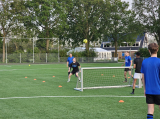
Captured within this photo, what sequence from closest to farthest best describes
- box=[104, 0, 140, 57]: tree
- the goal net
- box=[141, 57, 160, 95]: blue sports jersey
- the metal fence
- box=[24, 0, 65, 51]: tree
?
box=[141, 57, 160, 95]: blue sports jersey < the goal net < the metal fence < box=[24, 0, 65, 51]: tree < box=[104, 0, 140, 57]: tree

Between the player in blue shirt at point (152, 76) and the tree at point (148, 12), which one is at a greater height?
the tree at point (148, 12)

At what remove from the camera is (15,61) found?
43.0 m

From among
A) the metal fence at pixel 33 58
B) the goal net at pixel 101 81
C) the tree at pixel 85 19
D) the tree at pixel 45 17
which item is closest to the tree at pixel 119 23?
the tree at pixel 85 19

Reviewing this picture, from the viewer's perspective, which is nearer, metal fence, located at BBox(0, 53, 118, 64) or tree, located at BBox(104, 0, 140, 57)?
metal fence, located at BBox(0, 53, 118, 64)

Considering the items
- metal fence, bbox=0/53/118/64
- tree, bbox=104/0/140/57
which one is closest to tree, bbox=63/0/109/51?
tree, bbox=104/0/140/57

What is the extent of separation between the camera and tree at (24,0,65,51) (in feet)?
163

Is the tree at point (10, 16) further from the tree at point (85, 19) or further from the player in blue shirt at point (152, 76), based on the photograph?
the player in blue shirt at point (152, 76)

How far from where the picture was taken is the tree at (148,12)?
4575 cm

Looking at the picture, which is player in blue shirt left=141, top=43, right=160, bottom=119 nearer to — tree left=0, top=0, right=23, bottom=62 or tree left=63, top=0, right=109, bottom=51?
tree left=0, top=0, right=23, bottom=62

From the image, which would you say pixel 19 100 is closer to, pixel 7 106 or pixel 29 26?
pixel 7 106

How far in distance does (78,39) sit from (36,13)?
12.3 m

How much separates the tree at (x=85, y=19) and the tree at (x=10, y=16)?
11.1 meters

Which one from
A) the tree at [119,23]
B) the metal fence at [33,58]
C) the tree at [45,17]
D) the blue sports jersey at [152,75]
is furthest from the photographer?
the tree at [119,23]

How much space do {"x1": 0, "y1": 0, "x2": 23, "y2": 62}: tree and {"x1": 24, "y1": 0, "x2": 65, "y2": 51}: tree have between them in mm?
2537
